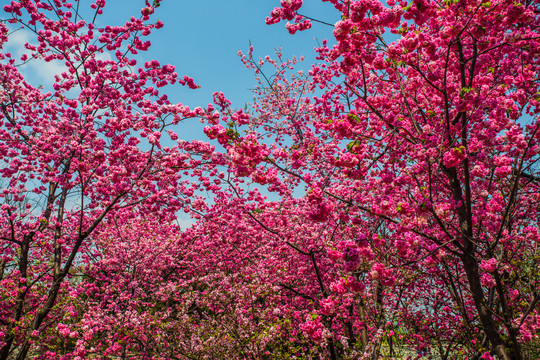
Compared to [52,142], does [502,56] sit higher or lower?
higher

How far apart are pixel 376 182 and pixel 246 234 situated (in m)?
6.16

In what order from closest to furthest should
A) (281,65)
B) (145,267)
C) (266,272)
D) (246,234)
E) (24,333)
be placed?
(24,333) → (266,272) → (246,234) → (145,267) → (281,65)

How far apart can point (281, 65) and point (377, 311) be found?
483 inches

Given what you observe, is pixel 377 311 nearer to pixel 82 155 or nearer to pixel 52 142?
pixel 82 155

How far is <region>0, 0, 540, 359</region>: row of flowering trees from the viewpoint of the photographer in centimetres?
489

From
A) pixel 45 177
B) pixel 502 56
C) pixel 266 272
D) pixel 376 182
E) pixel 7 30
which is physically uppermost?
pixel 7 30

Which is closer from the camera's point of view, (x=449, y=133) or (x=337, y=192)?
(x=449, y=133)

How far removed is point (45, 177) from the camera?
8.48m

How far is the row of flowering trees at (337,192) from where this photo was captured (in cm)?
489

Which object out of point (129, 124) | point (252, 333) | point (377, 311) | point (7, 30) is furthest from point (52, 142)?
point (377, 311)

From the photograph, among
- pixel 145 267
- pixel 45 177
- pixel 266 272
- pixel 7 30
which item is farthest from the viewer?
pixel 145 267

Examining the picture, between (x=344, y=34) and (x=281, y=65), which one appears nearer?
(x=344, y=34)

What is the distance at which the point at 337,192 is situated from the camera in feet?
29.1

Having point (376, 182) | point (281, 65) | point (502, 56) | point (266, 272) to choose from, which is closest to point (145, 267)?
point (266, 272)
